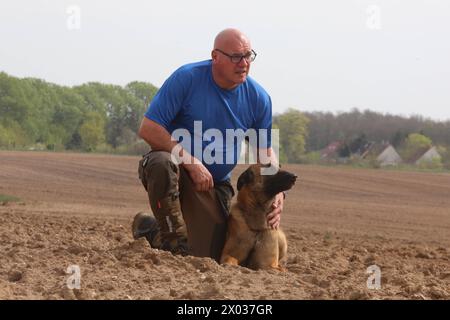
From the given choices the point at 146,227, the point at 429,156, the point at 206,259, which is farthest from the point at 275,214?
the point at 429,156

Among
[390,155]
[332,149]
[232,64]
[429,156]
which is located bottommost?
[390,155]

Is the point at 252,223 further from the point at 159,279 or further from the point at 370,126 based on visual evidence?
the point at 370,126

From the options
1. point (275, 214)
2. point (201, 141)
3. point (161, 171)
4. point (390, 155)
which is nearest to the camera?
point (161, 171)

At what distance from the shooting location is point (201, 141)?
6.46 metres

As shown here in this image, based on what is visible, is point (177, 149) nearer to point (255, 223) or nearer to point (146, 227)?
point (255, 223)

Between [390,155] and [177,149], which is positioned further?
[390,155]

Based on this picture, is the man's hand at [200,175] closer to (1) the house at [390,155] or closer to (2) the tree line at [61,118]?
(2) the tree line at [61,118]

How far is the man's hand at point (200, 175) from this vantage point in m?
6.27

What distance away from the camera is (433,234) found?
1412 cm

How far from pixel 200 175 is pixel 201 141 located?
0.33 metres

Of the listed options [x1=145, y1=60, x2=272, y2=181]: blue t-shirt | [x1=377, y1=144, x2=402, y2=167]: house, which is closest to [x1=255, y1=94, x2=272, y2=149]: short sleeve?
[x1=145, y1=60, x2=272, y2=181]: blue t-shirt

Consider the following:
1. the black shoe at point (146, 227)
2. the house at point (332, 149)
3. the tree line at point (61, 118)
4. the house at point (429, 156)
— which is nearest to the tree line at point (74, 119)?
the tree line at point (61, 118)

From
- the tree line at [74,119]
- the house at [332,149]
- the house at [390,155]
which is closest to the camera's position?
the tree line at [74,119]

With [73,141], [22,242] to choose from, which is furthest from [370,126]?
[22,242]
